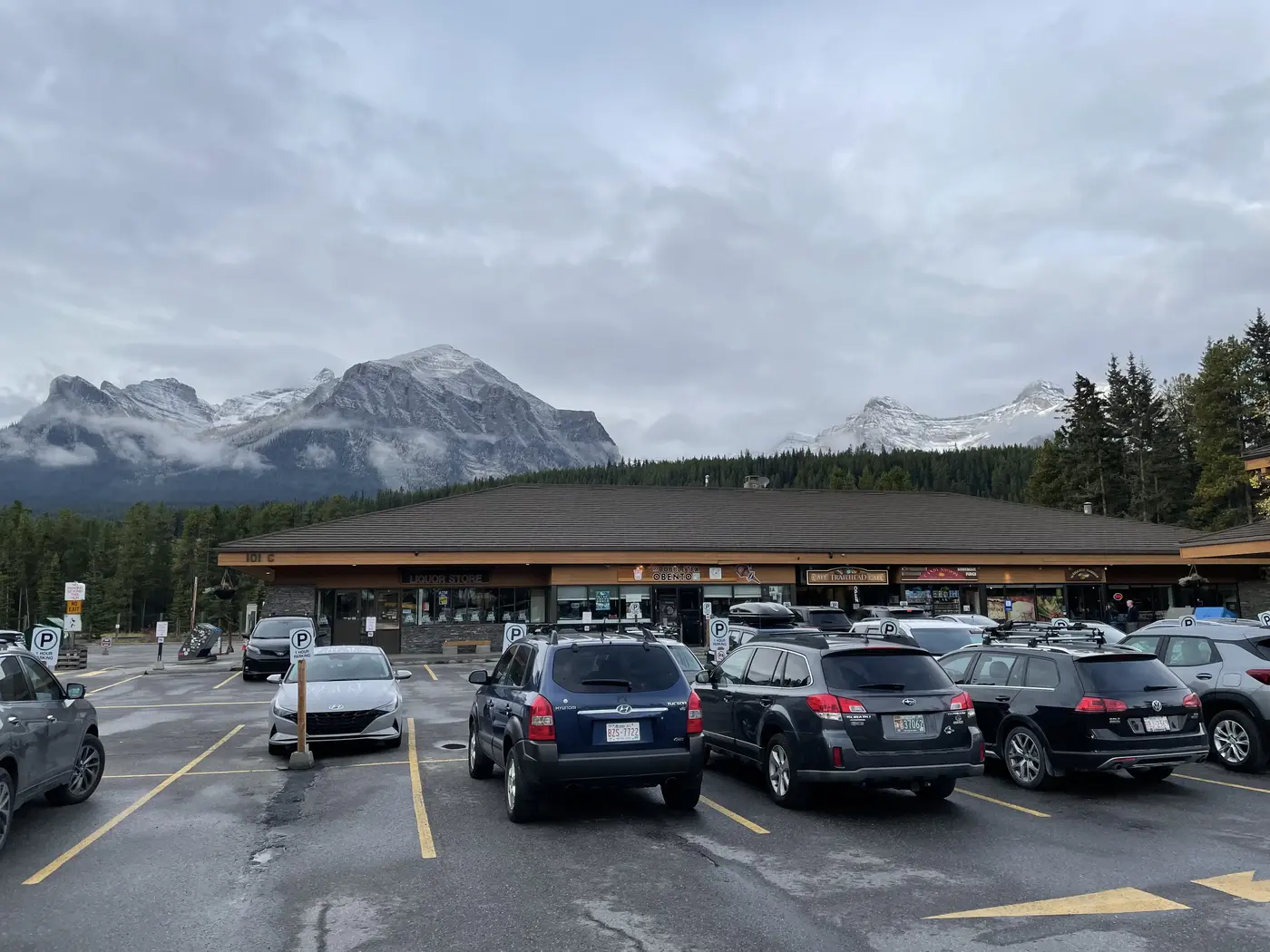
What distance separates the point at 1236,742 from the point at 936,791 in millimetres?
4543

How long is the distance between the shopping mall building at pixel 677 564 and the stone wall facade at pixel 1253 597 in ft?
0.24

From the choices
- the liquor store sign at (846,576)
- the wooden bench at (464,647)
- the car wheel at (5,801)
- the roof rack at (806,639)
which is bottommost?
the wooden bench at (464,647)

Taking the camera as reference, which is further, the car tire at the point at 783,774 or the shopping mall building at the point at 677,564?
the shopping mall building at the point at 677,564

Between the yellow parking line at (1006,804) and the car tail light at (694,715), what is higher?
the car tail light at (694,715)

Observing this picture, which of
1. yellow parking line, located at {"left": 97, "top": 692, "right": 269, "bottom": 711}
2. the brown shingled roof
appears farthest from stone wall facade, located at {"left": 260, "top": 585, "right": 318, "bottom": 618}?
yellow parking line, located at {"left": 97, "top": 692, "right": 269, "bottom": 711}

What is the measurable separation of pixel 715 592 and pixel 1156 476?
163 ft

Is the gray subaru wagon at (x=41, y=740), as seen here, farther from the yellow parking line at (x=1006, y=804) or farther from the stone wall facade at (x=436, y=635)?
the stone wall facade at (x=436, y=635)

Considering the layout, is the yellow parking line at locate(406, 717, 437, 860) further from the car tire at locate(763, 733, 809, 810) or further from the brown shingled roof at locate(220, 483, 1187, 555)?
the brown shingled roof at locate(220, 483, 1187, 555)

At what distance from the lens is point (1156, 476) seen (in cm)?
6894

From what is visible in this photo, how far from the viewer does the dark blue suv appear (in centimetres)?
820

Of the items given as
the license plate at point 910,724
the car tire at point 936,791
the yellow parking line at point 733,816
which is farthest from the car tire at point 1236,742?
the yellow parking line at point 733,816

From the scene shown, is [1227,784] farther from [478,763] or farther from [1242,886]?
[478,763]

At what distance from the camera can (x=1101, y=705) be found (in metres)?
9.39

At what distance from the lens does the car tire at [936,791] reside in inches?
356
